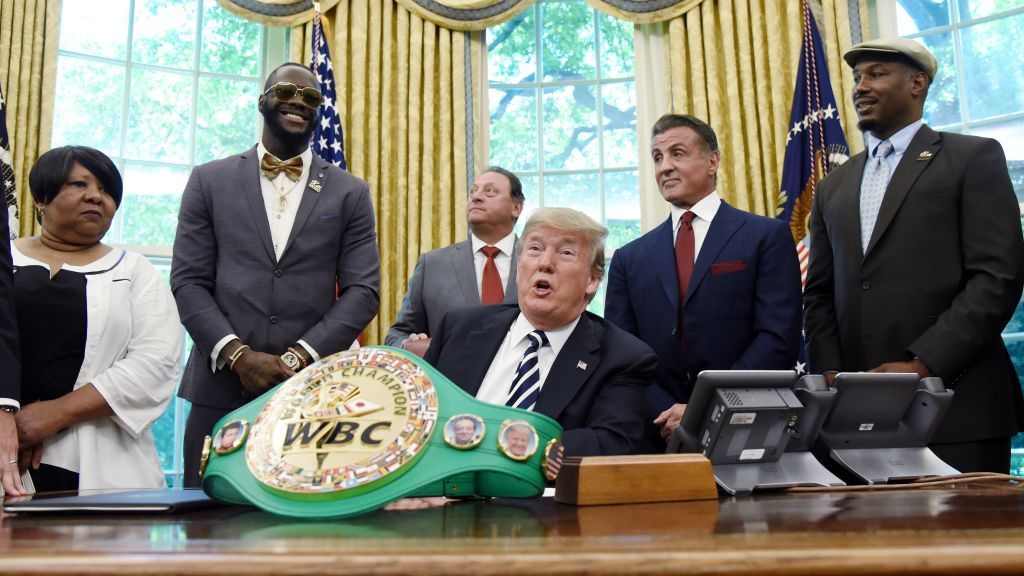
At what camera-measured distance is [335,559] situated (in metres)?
0.58

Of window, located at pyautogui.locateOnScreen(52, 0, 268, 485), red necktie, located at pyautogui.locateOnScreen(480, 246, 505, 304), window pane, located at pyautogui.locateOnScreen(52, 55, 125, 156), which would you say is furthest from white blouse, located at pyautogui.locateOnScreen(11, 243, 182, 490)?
window pane, located at pyautogui.locateOnScreen(52, 55, 125, 156)

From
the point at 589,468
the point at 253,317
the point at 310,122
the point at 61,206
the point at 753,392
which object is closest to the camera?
the point at 589,468

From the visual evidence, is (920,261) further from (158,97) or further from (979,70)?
(158,97)

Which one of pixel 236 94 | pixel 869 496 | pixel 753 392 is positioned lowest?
pixel 869 496

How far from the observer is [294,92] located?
2.90 m

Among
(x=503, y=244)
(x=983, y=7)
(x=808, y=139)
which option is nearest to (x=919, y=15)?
(x=983, y=7)

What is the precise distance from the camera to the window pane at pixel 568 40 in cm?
603

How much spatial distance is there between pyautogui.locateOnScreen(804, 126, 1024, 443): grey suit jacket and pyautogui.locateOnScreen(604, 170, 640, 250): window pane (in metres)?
2.87

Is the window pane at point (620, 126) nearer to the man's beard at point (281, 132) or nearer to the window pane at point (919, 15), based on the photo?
the window pane at point (919, 15)

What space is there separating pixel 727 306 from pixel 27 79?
4182 mm

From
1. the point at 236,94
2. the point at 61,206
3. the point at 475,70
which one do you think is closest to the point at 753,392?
the point at 61,206

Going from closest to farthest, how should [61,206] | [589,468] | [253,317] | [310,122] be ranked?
[589,468] → [61,206] → [253,317] → [310,122]

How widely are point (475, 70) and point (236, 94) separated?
62.9 inches

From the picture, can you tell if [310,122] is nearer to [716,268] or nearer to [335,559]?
[716,268]
